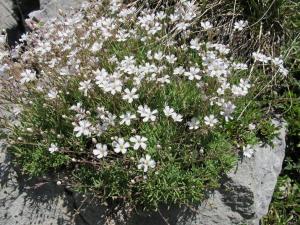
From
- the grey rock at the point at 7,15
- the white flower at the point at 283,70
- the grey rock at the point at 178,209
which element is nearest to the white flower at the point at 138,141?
the grey rock at the point at 178,209

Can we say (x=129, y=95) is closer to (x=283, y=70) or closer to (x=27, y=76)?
(x=27, y=76)

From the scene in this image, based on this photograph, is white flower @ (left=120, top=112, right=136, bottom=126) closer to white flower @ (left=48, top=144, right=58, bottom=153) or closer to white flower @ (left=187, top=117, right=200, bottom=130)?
white flower @ (left=187, top=117, right=200, bottom=130)

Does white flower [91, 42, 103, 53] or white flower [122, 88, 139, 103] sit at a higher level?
white flower [91, 42, 103, 53]

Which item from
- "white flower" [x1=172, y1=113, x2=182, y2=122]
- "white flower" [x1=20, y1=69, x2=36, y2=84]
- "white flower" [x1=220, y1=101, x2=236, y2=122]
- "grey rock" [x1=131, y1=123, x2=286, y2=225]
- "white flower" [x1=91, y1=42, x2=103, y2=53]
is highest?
"white flower" [x1=20, y1=69, x2=36, y2=84]

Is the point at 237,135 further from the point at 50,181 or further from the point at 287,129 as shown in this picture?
the point at 50,181

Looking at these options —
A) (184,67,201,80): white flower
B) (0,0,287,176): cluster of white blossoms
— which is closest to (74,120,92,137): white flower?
(0,0,287,176): cluster of white blossoms

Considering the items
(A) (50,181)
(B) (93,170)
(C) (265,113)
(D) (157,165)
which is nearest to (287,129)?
(C) (265,113)

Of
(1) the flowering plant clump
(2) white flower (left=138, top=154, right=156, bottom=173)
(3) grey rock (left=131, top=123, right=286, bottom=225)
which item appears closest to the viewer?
(2) white flower (left=138, top=154, right=156, bottom=173)
